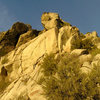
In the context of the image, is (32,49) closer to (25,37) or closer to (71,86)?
(25,37)

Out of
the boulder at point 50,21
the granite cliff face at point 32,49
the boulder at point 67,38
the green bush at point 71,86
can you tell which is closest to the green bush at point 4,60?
the granite cliff face at point 32,49

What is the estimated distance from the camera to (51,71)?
613 inches

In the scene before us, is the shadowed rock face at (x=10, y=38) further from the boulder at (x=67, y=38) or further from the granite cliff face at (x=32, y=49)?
the boulder at (x=67, y=38)

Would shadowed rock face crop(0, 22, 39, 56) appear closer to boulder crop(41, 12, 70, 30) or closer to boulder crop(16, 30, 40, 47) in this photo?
boulder crop(16, 30, 40, 47)

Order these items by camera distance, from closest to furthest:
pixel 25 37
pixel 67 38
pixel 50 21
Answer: pixel 67 38
pixel 50 21
pixel 25 37

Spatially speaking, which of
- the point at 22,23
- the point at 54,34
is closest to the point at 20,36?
the point at 22,23

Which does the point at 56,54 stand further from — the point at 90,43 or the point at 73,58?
the point at 90,43

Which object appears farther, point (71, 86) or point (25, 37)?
point (25, 37)

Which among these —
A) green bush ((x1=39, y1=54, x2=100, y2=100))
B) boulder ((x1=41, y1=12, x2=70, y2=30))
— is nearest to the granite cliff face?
boulder ((x1=41, y1=12, x2=70, y2=30))

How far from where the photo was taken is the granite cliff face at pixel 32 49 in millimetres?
17219

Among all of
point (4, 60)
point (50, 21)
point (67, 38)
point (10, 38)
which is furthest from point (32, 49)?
point (10, 38)

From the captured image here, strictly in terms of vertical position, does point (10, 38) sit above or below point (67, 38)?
above

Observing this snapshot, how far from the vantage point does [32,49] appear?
22.1m

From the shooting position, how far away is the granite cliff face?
17.2 m
